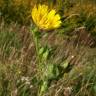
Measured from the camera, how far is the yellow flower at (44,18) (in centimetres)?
307

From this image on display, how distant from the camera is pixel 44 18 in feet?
10.1

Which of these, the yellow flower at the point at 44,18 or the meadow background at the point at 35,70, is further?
the meadow background at the point at 35,70

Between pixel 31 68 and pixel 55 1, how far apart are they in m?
6.92

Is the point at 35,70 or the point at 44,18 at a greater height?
the point at 44,18

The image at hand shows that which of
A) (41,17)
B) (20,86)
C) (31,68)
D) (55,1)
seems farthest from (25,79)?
(55,1)

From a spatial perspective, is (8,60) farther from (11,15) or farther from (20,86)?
(11,15)

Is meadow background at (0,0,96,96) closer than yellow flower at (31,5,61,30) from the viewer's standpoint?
No

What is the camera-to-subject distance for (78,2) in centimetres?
1105

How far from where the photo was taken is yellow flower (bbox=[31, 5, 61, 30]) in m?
3.07

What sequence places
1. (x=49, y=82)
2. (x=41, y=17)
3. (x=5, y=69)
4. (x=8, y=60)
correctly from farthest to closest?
(x=8, y=60) < (x=5, y=69) < (x=49, y=82) < (x=41, y=17)

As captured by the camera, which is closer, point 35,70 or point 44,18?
point 44,18

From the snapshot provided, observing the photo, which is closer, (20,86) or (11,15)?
(20,86)

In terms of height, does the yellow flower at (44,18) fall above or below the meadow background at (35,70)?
above

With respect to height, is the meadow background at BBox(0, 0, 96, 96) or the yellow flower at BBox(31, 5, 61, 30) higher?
the yellow flower at BBox(31, 5, 61, 30)
